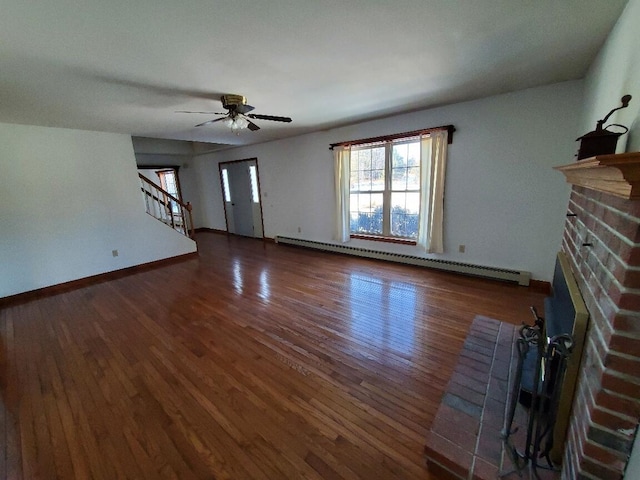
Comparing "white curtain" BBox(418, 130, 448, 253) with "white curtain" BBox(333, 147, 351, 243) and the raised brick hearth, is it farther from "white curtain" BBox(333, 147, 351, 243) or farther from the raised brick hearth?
the raised brick hearth

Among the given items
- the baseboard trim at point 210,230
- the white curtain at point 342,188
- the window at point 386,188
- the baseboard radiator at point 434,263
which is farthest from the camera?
the baseboard trim at point 210,230

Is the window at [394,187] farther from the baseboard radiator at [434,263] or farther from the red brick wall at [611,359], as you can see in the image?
the red brick wall at [611,359]

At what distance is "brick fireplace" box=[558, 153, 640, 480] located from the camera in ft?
2.53

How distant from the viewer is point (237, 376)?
189cm

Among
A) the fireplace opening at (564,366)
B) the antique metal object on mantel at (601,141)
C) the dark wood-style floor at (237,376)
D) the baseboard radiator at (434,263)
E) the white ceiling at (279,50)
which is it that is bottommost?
the dark wood-style floor at (237,376)

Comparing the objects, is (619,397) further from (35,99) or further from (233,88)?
(35,99)

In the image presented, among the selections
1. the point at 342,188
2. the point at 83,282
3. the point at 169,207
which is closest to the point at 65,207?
the point at 83,282

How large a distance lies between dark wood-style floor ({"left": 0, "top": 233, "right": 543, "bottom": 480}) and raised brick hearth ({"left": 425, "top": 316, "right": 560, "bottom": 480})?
0.13m

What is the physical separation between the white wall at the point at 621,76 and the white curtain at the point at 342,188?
113 inches

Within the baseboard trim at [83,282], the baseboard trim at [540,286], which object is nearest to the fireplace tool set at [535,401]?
the baseboard trim at [540,286]

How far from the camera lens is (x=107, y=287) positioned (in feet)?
12.5

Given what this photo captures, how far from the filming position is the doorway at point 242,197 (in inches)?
247

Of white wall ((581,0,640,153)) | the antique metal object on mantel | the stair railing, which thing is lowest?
the stair railing

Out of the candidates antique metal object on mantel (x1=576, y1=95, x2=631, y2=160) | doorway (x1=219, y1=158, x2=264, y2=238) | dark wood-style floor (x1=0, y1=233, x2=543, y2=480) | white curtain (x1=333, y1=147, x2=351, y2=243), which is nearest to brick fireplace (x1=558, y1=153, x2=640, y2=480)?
antique metal object on mantel (x1=576, y1=95, x2=631, y2=160)
